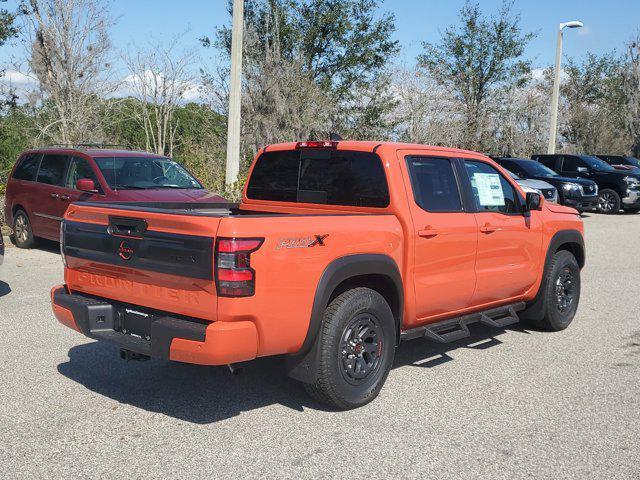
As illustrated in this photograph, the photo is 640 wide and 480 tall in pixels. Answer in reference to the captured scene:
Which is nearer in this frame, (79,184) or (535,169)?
(79,184)

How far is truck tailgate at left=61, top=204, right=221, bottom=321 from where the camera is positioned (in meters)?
3.84

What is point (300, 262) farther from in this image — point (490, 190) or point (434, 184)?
point (490, 190)

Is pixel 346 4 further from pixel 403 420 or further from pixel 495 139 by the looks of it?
pixel 403 420

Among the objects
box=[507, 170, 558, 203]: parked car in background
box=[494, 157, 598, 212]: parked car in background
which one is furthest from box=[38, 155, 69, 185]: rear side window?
box=[494, 157, 598, 212]: parked car in background

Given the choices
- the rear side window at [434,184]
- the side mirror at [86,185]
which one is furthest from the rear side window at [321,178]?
the side mirror at [86,185]

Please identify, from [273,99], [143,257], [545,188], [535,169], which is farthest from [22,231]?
[535,169]

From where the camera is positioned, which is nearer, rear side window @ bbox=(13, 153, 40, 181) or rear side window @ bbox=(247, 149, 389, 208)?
rear side window @ bbox=(247, 149, 389, 208)

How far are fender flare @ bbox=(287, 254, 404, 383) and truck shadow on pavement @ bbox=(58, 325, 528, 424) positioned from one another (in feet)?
0.74

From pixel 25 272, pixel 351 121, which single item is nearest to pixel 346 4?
pixel 351 121

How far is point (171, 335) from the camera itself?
3908mm

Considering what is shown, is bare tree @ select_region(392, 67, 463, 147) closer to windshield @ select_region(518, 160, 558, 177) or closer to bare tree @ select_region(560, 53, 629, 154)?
windshield @ select_region(518, 160, 558, 177)

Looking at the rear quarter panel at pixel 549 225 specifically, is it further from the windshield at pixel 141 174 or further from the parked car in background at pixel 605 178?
the parked car in background at pixel 605 178

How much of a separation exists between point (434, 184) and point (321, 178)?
0.90m

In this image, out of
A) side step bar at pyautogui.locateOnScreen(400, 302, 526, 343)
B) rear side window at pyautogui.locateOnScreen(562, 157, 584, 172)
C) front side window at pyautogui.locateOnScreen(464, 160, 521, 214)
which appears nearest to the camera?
side step bar at pyautogui.locateOnScreen(400, 302, 526, 343)
